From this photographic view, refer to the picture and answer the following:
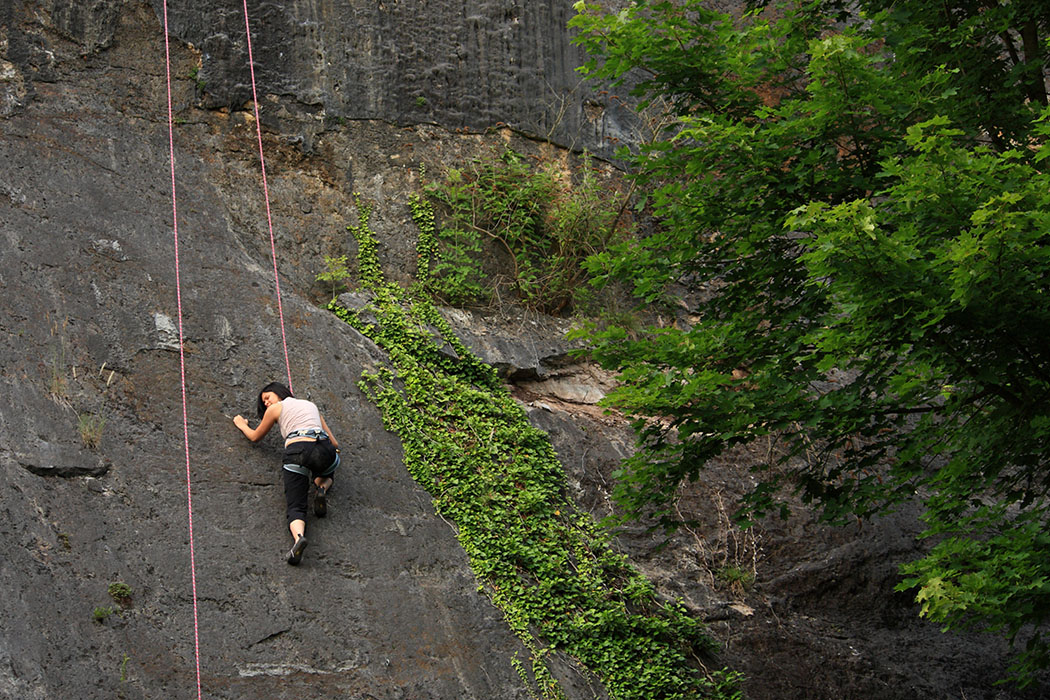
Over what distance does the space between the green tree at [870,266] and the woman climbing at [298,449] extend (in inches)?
94.6

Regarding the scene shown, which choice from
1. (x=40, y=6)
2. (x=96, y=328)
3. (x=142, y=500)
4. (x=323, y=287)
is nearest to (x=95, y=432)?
(x=142, y=500)

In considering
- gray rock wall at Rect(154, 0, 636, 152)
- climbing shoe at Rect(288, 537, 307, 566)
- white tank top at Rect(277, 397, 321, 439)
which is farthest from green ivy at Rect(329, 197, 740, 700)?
gray rock wall at Rect(154, 0, 636, 152)

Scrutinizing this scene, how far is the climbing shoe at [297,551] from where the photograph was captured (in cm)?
762

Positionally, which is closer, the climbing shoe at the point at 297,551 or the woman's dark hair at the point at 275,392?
the climbing shoe at the point at 297,551

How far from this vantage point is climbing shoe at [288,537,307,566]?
7617mm

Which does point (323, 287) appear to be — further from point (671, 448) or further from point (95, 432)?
point (671, 448)

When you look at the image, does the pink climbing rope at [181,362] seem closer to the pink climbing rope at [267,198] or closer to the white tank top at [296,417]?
the white tank top at [296,417]

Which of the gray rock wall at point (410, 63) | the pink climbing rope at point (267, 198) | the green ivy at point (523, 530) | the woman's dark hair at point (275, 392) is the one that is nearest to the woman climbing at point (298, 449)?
the woman's dark hair at point (275, 392)

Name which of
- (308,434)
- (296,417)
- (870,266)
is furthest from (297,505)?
(870,266)

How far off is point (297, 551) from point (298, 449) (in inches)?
32.2

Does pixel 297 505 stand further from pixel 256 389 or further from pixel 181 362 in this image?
pixel 181 362

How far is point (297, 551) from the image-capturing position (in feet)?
25.0

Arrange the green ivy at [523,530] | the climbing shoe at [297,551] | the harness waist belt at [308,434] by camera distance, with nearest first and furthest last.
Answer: the climbing shoe at [297,551]
the harness waist belt at [308,434]
the green ivy at [523,530]

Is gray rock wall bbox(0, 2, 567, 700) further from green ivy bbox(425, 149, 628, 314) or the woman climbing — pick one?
green ivy bbox(425, 149, 628, 314)
